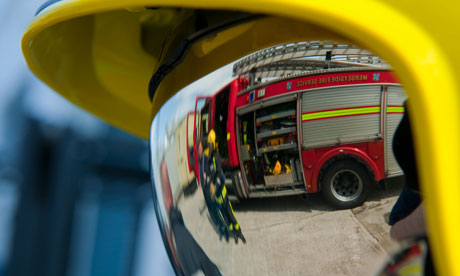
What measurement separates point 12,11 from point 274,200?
3.35ft

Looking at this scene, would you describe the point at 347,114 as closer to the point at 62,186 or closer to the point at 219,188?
the point at 219,188

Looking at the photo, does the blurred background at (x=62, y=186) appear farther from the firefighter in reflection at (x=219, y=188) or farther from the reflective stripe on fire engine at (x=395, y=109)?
the reflective stripe on fire engine at (x=395, y=109)

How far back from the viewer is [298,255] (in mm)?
410

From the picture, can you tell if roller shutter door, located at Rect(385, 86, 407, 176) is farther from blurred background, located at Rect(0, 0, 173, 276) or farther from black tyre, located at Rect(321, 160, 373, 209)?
blurred background, located at Rect(0, 0, 173, 276)

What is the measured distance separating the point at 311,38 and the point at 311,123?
88 millimetres

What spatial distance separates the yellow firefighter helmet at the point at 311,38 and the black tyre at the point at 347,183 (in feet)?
0.18

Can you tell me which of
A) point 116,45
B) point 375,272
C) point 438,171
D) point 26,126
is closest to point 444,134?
point 438,171

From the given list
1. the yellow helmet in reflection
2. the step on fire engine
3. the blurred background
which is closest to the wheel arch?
the step on fire engine

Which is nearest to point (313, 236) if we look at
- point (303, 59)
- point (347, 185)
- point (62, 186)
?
point (347, 185)

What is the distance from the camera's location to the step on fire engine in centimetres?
38

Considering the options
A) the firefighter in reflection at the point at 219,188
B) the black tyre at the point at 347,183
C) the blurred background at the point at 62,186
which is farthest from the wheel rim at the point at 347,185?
the blurred background at the point at 62,186

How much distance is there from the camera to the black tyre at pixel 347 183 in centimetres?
38

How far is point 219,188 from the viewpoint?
0.46 meters

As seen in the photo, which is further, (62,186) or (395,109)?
(62,186)
